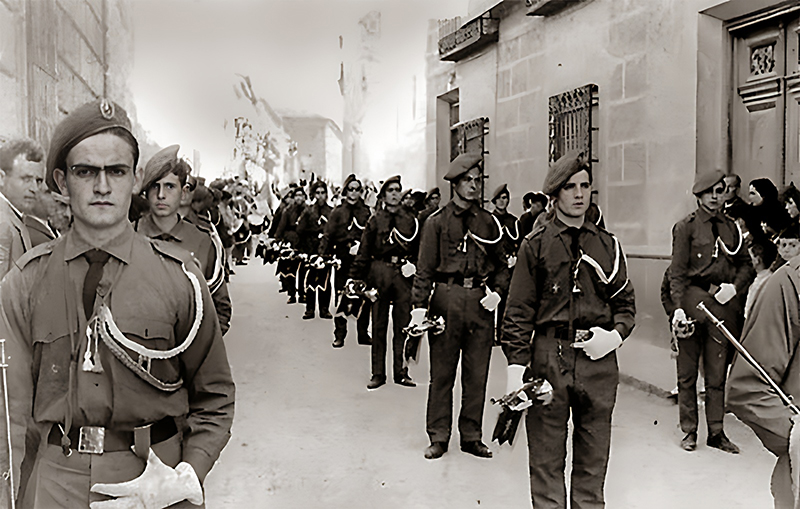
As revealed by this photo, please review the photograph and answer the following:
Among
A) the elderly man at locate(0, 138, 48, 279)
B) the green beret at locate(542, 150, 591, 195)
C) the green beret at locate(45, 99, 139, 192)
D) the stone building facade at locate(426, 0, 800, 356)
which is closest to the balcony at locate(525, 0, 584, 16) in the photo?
the stone building facade at locate(426, 0, 800, 356)

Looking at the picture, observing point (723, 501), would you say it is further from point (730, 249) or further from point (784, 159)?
point (784, 159)

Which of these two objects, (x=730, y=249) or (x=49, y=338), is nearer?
(x=49, y=338)

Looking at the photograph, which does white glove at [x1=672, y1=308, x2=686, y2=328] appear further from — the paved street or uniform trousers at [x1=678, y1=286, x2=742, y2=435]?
the paved street

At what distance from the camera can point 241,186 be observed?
32.0ft

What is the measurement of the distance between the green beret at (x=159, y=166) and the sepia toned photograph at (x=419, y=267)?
3 centimetres

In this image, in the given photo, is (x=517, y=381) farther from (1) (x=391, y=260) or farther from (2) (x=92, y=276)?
(1) (x=391, y=260)

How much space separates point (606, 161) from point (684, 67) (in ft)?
4.50

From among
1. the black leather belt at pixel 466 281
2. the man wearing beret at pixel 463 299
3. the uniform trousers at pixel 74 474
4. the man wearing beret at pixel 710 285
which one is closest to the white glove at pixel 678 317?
the man wearing beret at pixel 710 285

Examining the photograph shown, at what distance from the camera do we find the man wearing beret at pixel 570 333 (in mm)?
4008

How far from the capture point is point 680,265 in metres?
6.02

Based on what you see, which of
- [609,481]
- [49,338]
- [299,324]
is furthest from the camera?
[299,324]

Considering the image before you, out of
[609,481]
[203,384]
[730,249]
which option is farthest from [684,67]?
[203,384]

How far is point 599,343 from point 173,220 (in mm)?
3051

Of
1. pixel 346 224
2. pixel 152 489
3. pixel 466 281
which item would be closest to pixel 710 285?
pixel 466 281
